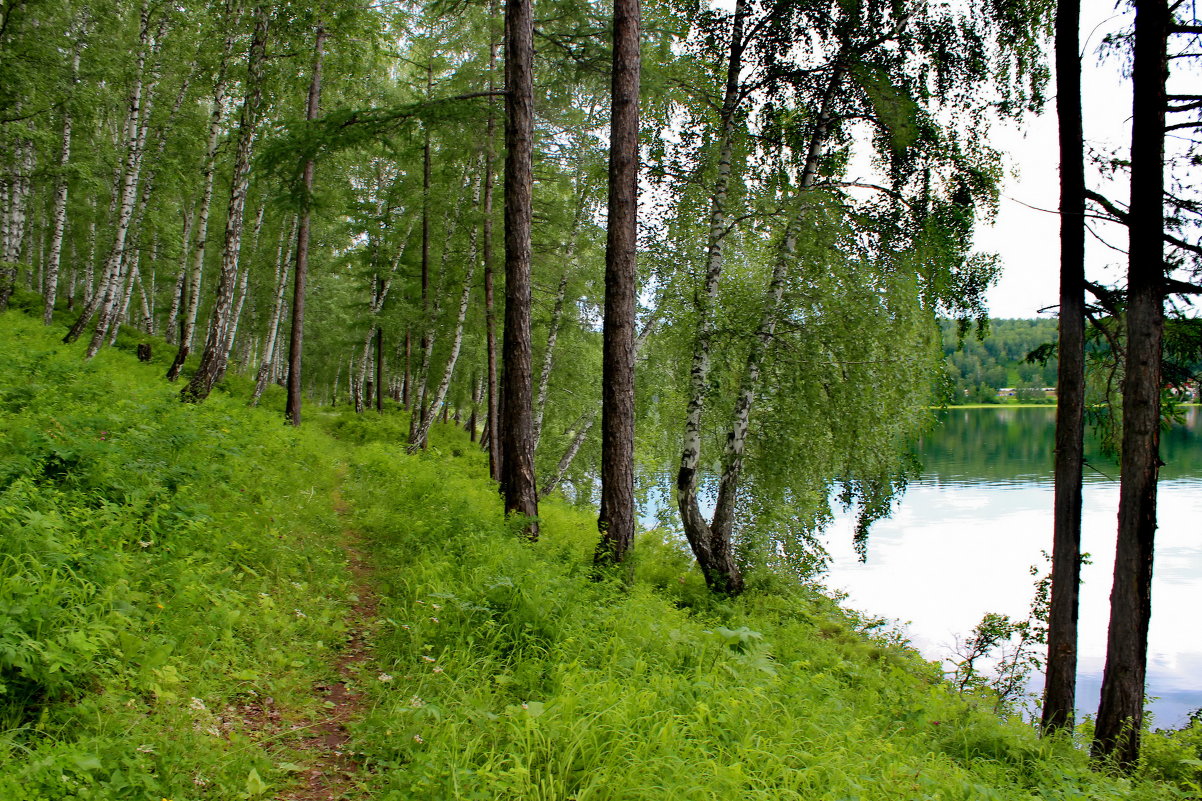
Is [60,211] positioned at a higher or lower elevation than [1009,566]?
higher

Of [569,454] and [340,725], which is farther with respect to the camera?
[569,454]

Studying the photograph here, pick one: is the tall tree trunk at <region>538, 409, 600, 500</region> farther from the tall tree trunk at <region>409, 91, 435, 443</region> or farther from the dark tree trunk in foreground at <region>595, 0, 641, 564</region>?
the dark tree trunk in foreground at <region>595, 0, 641, 564</region>

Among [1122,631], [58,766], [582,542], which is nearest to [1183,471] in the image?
[1122,631]

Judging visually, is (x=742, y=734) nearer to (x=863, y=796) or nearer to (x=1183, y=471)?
(x=863, y=796)

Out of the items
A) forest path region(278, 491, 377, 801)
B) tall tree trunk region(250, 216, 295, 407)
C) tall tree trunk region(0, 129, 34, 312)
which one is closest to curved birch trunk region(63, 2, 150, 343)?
tall tree trunk region(0, 129, 34, 312)

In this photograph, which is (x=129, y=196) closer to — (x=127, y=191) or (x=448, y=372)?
(x=127, y=191)

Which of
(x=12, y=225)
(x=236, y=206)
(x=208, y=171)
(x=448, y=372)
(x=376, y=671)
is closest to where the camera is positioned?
(x=376, y=671)

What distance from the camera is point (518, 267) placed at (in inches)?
299

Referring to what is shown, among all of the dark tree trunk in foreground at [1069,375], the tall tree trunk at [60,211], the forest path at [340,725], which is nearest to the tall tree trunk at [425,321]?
the tall tree trunk at [60,211]

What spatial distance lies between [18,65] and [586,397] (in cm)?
1395

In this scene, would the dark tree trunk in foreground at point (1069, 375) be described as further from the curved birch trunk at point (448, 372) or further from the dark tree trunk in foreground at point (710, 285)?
the curved birch trunk at point (448, 372)

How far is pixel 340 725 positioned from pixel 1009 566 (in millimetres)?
18618

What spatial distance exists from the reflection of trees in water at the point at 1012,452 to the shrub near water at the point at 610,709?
5086mm

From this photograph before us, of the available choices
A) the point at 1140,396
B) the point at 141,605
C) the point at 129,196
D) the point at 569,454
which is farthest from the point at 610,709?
the point at 129,196
